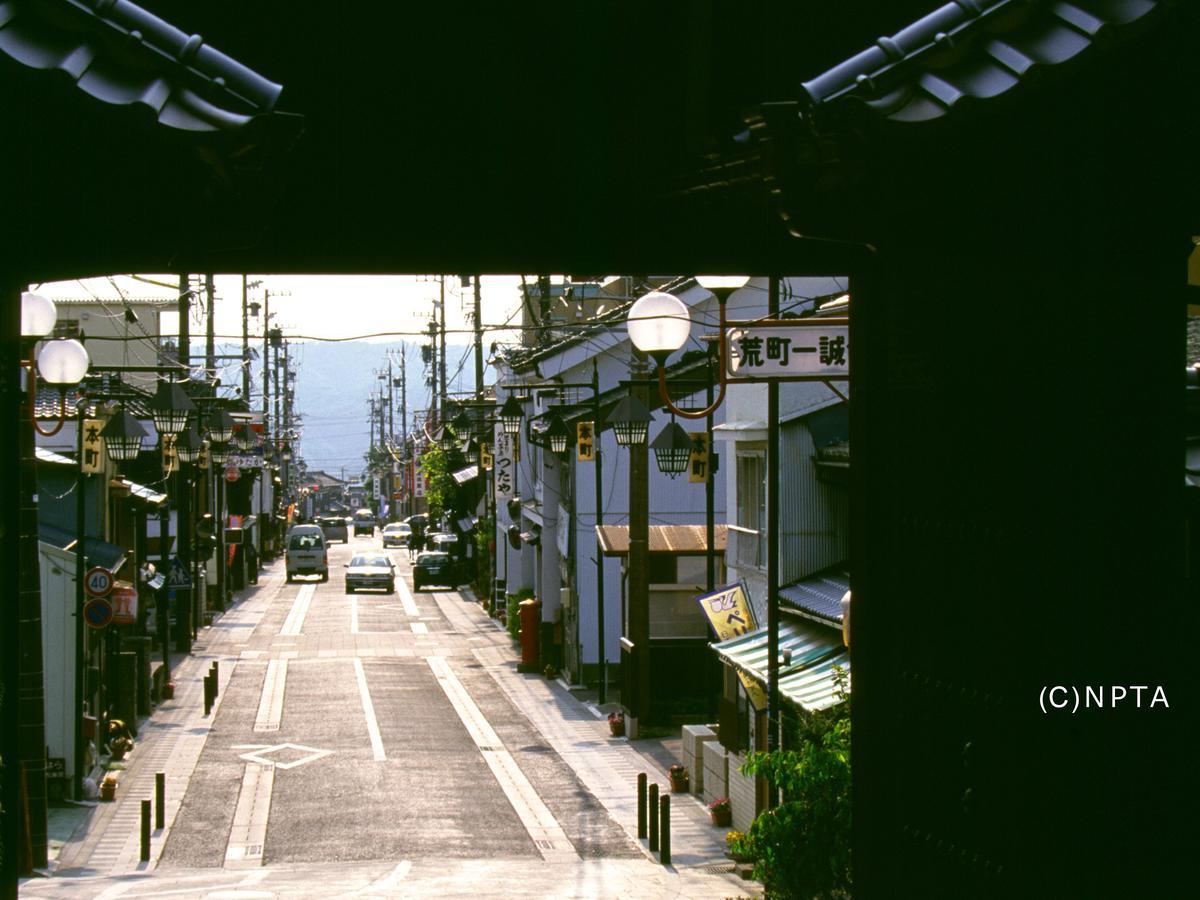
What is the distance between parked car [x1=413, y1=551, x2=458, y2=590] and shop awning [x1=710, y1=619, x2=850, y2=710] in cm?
5111

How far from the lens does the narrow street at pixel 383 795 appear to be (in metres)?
18.6

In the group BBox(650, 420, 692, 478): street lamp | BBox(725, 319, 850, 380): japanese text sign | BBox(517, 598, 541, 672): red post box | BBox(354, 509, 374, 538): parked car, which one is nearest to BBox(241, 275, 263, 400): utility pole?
BBox(517, 598, 541, 672): red post box

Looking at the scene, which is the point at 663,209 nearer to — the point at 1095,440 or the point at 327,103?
the point at 327,103

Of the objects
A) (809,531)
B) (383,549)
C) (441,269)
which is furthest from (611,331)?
(383,549)

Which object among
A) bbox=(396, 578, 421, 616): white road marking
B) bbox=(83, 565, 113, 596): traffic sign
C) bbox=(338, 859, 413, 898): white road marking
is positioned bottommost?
bbox=(396, 578, 421, 616): white road marking

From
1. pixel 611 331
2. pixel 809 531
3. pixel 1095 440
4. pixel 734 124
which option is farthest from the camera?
pixel 611 331

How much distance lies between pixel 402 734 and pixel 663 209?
25.9 m

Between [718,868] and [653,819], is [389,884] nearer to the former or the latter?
[653,819]

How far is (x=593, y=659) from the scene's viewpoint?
3828cm

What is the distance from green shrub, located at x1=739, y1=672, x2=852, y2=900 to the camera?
497 inches

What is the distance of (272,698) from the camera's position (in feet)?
121

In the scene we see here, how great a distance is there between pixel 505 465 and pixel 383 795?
2735cm

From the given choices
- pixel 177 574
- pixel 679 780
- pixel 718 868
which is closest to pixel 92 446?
pixel 177 574

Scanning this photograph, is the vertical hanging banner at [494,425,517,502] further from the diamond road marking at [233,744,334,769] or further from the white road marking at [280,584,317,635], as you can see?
the diamond road marking at [233,744,334,769]
